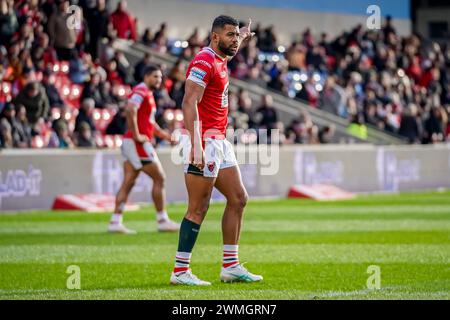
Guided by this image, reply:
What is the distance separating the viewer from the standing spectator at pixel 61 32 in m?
25.6

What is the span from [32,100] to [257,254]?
10402mm

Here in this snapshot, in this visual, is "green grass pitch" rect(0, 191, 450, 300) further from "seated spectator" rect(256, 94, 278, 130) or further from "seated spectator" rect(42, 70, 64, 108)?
"seated spectator" rect(256, 94, 278, 130)

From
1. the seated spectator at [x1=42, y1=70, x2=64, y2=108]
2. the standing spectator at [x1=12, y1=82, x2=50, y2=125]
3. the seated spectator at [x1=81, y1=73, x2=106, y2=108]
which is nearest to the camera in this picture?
the standing spectator at [x1=12, y1=82, x2=50, y2=125]

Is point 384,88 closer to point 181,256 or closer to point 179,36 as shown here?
point 179,36

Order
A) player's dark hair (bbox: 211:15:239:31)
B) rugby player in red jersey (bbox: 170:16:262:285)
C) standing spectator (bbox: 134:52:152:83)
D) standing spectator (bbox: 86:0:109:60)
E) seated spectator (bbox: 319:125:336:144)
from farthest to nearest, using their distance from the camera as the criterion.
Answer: seated spectator (bbox: 319:125:336:144) → standing spectator (bbox: 134:52:152:83) → standing spectator (bbox: 86:0:109:60) → player's dark hair (bbox: 211:15:239:31) → rugby player in red jersey (bbox: 170:16:262:285)

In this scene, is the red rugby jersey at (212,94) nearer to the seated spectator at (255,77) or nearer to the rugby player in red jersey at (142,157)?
the rugby player in red jersey at (142,157)

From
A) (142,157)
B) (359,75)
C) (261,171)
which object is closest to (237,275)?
(142,157)

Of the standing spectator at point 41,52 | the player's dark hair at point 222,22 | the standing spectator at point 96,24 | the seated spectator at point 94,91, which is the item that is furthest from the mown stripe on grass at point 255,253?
the standing spectator at point 96,24

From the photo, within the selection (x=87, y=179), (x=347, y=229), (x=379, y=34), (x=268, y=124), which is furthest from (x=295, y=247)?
(x=379, y=34)

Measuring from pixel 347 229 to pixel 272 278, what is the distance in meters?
6.52

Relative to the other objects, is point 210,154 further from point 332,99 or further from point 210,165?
point 332,99

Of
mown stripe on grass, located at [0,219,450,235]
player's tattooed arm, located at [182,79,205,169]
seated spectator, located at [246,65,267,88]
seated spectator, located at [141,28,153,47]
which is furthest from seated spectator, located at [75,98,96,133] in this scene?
player's tattooed arm, located at [182,79,205,169]

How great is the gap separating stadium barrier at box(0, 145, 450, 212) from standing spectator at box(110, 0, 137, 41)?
625 cm

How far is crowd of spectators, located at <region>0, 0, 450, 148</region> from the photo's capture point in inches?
947
